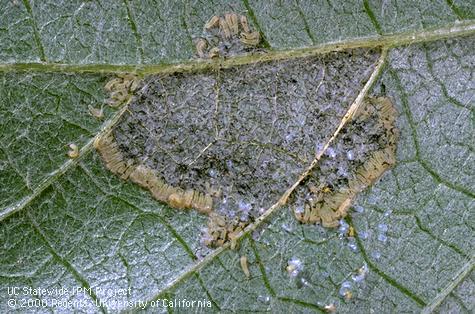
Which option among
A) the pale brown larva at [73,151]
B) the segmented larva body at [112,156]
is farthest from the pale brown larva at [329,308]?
the pale brown larva at [73,151]

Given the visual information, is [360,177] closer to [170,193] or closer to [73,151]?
[170,193]

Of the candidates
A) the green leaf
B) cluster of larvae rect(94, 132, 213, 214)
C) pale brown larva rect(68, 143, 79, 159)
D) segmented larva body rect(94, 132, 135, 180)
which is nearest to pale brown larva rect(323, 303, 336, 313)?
the green leaf

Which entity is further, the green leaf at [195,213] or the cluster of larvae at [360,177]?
the cluster of larvae at [360,177]

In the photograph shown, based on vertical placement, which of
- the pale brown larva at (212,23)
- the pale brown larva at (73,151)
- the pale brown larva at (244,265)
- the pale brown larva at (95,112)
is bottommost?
the pale brown larva at (244,265)

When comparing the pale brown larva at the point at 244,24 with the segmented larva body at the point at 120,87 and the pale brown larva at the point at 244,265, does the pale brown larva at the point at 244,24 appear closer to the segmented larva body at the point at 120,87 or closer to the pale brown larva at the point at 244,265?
the segmented larva body at the point at 120,87

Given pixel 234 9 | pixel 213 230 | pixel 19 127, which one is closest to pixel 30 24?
pixel 19 127

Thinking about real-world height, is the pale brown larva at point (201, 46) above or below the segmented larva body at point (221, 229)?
above
